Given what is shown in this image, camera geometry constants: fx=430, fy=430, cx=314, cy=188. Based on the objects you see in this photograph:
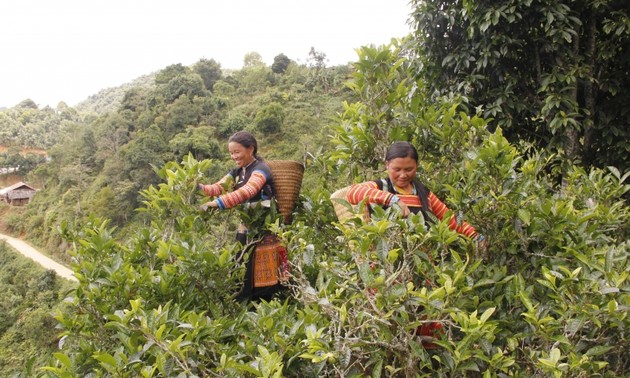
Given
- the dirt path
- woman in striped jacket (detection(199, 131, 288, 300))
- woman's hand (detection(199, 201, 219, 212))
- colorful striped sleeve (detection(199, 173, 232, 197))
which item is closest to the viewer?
woman's hand (detection(199, 201, 219, 212))

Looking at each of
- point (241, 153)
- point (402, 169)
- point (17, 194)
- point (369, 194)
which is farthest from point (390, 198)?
point (17, 194)

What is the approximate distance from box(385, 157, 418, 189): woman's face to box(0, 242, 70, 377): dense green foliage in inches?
640

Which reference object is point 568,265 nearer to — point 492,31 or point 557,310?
point 557,310

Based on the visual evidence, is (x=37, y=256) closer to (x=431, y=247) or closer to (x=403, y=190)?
(x=403, y=190)

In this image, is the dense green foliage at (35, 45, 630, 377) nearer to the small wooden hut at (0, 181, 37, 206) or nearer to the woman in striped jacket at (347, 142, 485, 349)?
the woman in striped jacket at (347, 142, 485, 349)

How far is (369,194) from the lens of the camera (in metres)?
2.17

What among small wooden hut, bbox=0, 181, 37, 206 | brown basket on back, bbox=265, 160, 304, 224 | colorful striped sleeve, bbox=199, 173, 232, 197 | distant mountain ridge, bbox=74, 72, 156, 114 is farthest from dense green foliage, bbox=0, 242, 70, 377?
distant mountain ridge, bbox=74, 72, 156, 114

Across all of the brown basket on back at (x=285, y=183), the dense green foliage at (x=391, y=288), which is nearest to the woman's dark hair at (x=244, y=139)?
the brown basket on back at (x=285, y=183)

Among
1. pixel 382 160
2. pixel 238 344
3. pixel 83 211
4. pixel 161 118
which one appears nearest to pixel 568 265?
pixel 382 160

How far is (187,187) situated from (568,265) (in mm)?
2063

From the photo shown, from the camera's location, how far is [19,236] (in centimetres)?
3625

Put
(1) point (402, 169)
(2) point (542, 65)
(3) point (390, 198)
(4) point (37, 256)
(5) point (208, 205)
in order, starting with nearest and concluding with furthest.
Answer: (3) point (390, 198), (1) point (402, 169), (5) point (208, 205), (2) point (542, 65), (4) point (37, 256)

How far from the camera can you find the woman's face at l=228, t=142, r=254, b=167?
9.69 feet

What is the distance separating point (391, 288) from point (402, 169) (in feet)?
2.83
